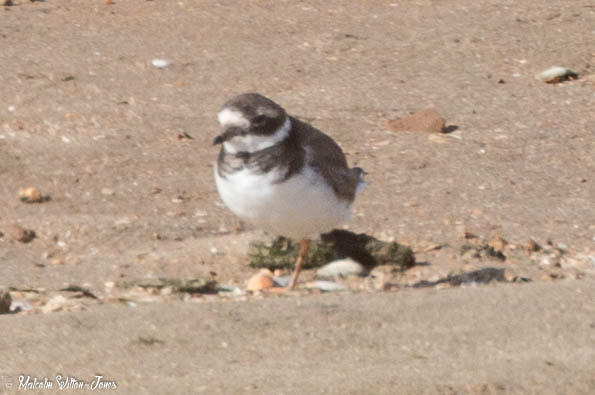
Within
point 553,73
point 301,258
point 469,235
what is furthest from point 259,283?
point 553,73

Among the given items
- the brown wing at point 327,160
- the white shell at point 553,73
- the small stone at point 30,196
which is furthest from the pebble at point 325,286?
the white shell at point 553,73

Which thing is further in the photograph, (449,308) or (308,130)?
(308,130)

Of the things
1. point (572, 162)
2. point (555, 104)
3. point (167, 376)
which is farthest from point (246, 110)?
point (555, 104)

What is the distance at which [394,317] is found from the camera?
438cm

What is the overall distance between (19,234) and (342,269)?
1.69 metres

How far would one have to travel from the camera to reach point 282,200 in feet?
16.2

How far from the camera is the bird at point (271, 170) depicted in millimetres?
4926

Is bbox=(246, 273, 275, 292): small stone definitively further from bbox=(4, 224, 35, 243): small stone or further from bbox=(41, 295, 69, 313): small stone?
bbox=(4, 224, 35, 243): small stone

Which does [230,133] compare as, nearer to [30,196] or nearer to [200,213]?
[200,213]

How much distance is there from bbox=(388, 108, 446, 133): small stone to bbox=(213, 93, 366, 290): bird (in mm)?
2497

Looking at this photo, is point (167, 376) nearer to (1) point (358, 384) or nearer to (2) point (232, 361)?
(2) point (232, 361)

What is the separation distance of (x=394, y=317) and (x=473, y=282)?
1163 millimetres

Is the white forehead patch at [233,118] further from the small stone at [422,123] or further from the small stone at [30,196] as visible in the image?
the small stone at [422,123]

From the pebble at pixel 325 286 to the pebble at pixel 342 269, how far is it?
86mm
